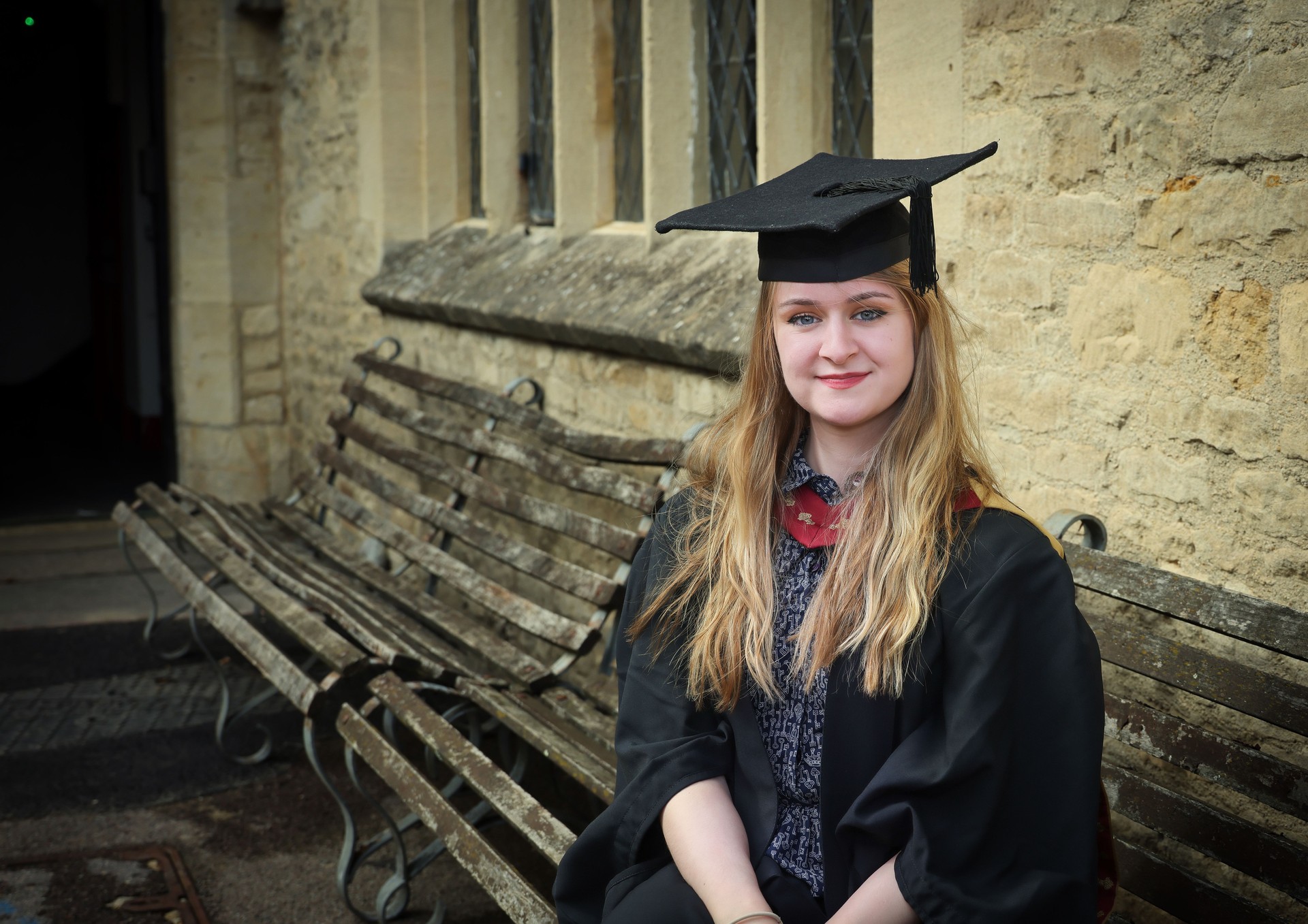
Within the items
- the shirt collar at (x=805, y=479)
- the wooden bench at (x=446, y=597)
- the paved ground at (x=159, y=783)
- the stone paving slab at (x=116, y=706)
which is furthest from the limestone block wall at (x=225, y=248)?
the shirt collar at (x=805, y=479)

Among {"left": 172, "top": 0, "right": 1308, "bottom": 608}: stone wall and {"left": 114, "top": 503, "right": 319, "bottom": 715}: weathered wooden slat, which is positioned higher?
{"left": 172, "top": 0, "right": 1308, "bottom": 608}: stone wall

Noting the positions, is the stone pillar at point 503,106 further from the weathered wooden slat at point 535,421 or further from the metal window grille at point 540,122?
the weathered wooden slat at point 535,421

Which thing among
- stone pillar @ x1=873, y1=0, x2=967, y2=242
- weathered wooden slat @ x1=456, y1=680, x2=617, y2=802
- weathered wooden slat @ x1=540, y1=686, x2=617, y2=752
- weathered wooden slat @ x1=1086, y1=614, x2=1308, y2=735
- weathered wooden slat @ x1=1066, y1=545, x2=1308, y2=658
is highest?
stone pillar @ x1=873, y1=0, x2=967, y2=242

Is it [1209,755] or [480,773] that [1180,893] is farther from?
[480,773]

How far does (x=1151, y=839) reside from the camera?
222 centimetres

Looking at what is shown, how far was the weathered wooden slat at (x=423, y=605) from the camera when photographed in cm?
355

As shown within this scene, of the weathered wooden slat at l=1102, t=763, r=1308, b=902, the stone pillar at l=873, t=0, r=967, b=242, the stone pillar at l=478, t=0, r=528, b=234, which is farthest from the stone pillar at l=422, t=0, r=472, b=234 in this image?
the weathered wooden slat at l=1102, t=763, r=1308, b=902

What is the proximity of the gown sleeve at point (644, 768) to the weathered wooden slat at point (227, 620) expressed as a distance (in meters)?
1.34

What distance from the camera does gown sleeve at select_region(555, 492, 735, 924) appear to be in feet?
6.45

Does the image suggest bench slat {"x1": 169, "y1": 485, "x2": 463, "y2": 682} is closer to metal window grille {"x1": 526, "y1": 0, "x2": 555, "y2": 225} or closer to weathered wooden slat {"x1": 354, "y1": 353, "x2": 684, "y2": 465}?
weathered wooden slat {"x1": 354, "y1": 353, "x2": 684, "y2": 465}

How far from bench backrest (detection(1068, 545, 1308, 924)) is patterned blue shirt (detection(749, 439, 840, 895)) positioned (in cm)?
60

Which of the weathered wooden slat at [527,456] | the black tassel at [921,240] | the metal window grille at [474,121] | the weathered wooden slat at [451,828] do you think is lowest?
the weathered wooden slat at [451,828]

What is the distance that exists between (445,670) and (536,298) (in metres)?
1.79

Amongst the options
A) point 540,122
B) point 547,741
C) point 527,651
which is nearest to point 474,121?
point 540,122
